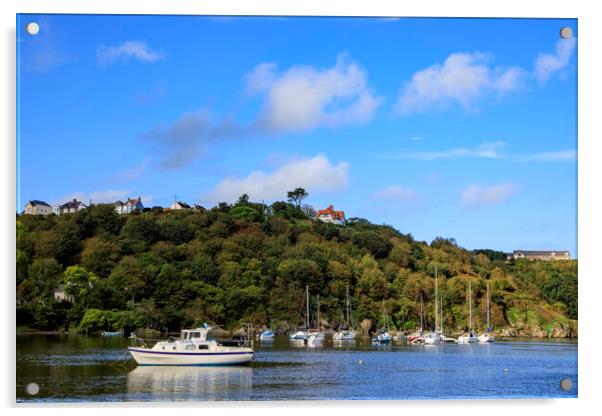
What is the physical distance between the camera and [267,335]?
31.1m

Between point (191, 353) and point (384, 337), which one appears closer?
point (191, 353)

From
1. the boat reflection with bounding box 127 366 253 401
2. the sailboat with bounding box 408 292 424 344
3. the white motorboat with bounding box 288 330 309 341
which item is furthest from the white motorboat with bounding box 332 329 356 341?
the boat reflection with bounding box 127 366 253 401

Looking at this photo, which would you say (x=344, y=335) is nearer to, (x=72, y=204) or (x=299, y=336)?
(x=299, y=336)

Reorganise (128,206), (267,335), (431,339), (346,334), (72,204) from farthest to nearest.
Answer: (346,334) < (431,339) < (267,335) < (128,206) < (72,204)

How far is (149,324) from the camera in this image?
90.5 feet

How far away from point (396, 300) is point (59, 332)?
13032mm

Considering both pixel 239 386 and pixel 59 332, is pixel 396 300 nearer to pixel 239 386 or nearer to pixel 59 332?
pixel 59 332

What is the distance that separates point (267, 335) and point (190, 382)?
16.4 metres

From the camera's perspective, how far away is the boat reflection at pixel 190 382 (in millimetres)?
12156

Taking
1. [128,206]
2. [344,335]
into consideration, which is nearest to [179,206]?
[128,206]

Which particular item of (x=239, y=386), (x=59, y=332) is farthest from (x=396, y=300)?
(x=239, y=386)

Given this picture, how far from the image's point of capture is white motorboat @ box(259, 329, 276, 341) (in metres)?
30.6

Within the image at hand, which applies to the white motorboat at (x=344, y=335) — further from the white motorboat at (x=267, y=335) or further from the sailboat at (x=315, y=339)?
the white motorboat at (x=267, y=335)

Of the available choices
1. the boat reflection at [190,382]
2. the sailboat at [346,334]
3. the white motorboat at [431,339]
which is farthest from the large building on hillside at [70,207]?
the white motorboat at [431,339]
